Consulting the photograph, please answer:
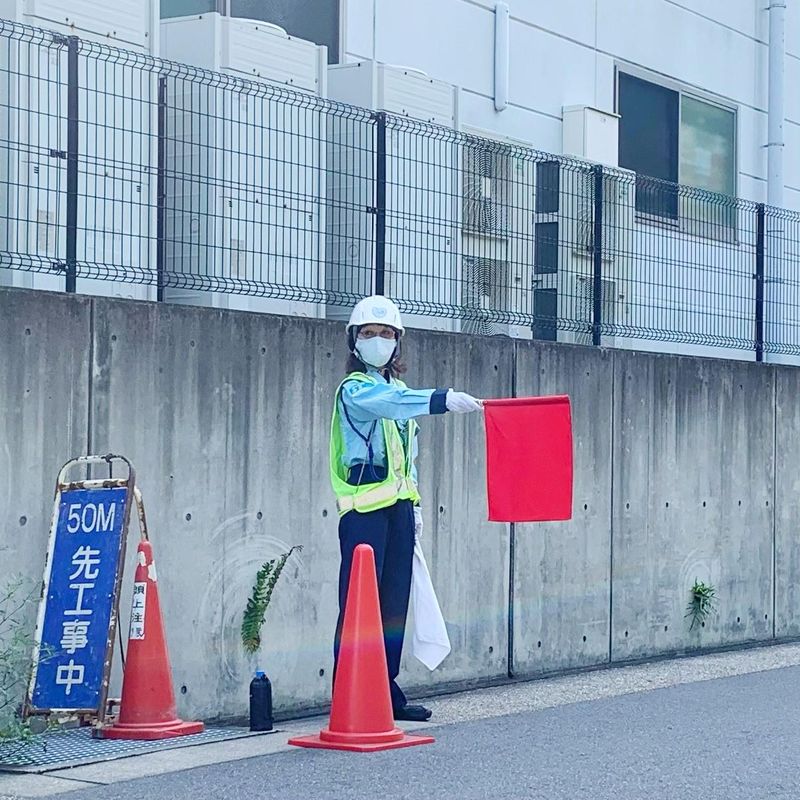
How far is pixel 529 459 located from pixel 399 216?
8.04ft

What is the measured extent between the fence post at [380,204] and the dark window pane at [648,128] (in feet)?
22.3

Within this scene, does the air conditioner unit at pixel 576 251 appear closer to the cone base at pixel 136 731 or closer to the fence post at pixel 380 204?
the fence post at pixel 380 204

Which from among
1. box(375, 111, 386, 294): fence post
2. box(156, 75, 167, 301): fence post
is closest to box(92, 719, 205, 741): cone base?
box(156, 75, 167, 301): fence post

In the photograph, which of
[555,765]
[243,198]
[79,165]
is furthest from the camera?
[243,198]

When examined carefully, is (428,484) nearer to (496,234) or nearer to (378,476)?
(378,476)

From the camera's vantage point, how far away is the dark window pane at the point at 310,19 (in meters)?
13.3

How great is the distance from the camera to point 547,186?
11.4 meters

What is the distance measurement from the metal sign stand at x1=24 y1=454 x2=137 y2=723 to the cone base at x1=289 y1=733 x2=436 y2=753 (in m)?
0.88

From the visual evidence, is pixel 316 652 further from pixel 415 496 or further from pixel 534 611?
pixel 534 611

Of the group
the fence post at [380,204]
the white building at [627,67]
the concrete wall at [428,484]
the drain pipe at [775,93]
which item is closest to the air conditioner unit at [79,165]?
the concrete wall at [428,484]

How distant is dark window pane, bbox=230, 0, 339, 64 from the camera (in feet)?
43.7

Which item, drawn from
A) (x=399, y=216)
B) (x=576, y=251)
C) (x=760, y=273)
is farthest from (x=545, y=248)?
(x=760, y=273)

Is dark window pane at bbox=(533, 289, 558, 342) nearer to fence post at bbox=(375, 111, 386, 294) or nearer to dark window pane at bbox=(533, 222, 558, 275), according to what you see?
dark window pane at bbox=(533, 222, 558, 275)

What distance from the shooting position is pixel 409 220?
33.8 ft
